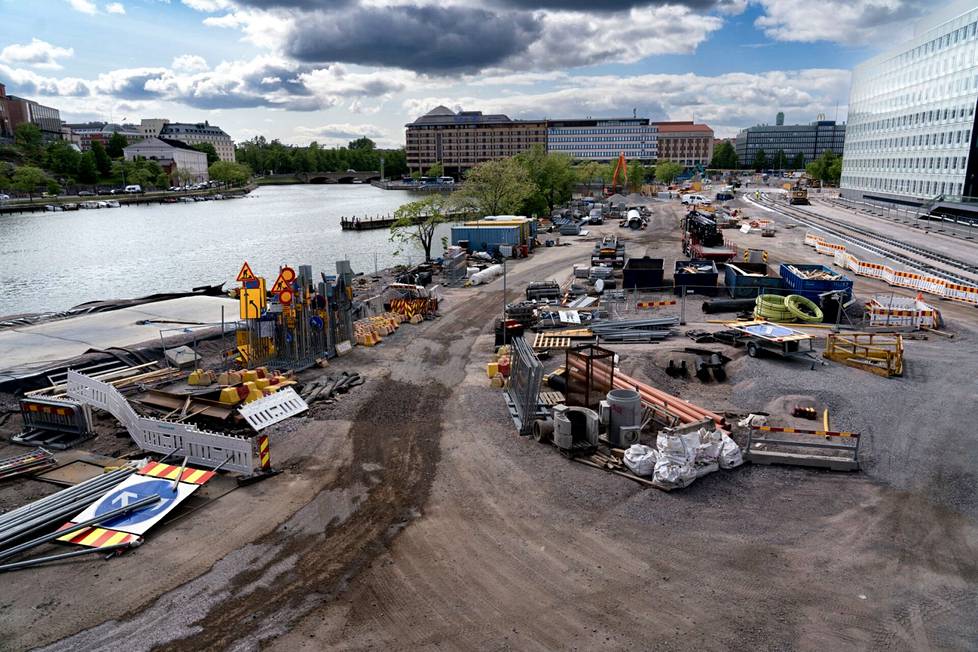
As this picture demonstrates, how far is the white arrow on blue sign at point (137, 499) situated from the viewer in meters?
9.96

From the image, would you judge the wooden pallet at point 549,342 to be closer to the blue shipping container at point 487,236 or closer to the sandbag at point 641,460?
the sandbag at point 641,460

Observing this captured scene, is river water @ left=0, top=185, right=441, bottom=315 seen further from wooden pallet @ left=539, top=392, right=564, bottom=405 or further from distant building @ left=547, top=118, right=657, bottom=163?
distant building @ left=547, top=118, right=657, bottom=163

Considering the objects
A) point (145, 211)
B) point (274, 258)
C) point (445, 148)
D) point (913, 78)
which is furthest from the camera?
point (445, 148)

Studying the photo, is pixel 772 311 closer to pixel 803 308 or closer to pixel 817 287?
pixel 803 308

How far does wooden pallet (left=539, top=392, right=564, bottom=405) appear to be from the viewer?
598 inches

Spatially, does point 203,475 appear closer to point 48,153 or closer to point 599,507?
point 599,507

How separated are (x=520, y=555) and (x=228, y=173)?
611ft

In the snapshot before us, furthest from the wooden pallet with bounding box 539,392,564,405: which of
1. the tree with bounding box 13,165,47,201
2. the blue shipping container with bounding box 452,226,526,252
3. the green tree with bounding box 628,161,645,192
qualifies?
the tree with bounding box 13,165,47,201

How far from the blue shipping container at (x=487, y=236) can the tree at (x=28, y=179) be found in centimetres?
11907

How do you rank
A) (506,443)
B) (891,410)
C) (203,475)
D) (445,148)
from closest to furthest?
(203,475), (506,443), (891,410), (445,148)

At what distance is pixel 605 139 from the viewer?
191 metres

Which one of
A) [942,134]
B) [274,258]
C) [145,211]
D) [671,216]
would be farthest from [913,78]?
[145,211]

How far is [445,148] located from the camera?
200m

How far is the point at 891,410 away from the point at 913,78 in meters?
73.7
